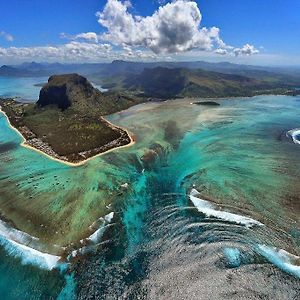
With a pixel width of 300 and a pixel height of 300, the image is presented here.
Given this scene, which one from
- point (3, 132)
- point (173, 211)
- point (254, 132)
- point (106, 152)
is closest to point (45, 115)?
point (3, 132)

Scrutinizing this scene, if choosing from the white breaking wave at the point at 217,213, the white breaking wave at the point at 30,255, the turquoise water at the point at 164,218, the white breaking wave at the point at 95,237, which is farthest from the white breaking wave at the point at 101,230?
the white breaking wave at the point at 217,213

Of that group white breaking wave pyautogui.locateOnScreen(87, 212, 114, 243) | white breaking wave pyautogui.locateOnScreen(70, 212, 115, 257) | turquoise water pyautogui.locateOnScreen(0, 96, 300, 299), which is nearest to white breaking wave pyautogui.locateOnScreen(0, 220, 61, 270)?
turquoise water pyautogui.locateOnScreen(0, 96, 300, 299)

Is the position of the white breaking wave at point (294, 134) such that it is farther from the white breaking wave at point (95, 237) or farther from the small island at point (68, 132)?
the white breaking wave at point (95, 237)

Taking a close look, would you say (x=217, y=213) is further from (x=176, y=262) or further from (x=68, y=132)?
(x=68, y=132)

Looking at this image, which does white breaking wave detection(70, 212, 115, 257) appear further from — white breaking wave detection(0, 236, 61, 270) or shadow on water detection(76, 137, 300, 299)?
white breaking wave detection(0, 236, 61, 270)

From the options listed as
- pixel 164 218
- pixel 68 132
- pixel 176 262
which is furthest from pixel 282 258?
pixel 68 132

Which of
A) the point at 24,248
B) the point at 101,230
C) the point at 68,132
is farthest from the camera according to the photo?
the point at 68,132
